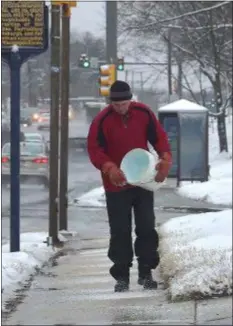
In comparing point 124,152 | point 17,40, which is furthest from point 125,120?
point 17,40

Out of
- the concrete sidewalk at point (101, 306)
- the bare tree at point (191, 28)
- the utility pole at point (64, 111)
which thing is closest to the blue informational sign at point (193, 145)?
the bare tree at point (191, 28)

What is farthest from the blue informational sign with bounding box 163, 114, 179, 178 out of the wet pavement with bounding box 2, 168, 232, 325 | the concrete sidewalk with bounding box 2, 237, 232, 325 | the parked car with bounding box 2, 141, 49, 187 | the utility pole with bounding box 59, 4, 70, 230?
the concrete sidewalk with bounding box 2, 237, 232, 325

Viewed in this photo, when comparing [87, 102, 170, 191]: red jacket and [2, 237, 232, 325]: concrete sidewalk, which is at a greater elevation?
[87, 102, 170, 191]: red jacket

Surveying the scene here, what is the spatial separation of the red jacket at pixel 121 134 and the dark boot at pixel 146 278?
0.94 m

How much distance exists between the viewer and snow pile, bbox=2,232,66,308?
6.91 meters

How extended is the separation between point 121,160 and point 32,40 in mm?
2841

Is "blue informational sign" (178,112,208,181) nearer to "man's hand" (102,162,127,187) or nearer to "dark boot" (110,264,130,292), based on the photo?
"dark boot" (110,264,130,292)

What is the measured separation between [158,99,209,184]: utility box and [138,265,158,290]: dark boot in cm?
1609

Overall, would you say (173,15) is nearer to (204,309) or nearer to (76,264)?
(76,264)

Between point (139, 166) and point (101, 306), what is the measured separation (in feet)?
3.13

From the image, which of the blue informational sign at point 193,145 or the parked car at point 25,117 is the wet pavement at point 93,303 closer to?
the blue informational sign at point 193,145

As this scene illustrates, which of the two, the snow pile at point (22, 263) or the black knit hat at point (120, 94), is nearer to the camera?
the black knit hat at point (120, 94)

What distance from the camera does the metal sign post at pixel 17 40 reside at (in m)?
7.85

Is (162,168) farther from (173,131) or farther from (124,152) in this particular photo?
(173,131)
